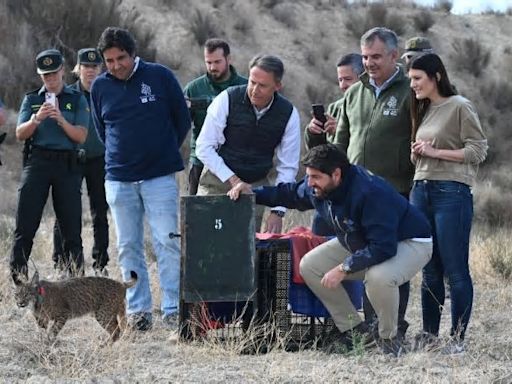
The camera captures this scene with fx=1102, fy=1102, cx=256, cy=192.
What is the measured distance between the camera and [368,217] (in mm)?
6680

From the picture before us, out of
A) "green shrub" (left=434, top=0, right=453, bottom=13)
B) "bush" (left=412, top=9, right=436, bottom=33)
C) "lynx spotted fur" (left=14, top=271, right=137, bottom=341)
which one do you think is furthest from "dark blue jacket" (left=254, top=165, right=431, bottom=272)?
"green shrub" (left=434, top=0, right=453, bottom=13)

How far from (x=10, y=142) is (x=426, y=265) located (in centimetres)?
1277

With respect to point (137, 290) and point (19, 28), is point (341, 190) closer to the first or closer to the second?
point (137, 290)

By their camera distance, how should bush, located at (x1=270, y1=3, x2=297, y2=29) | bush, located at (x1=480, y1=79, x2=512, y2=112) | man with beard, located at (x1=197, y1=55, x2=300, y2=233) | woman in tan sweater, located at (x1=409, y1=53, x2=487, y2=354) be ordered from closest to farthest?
1. woman in tan sweater, located at (x1=409, y1=53, x2=487, y2=354)
2. man with beard, located at (x1=197, y1=55, x2=300, y2=233)
3. bush, located at (x1=480, y1=79, x2=512, y2=112)
4. bush, located at (x1=270, y1=3, x2=297, y2=29)

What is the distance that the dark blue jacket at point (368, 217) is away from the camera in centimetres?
668

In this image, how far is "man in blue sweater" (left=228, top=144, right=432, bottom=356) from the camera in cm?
670

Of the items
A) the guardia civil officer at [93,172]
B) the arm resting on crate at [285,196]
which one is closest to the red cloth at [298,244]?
the arm resting on crate at [285,196]

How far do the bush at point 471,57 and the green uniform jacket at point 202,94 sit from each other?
20977mm

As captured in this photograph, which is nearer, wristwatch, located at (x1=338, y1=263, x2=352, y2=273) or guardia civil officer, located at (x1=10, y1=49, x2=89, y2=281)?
Result: wristwatch, located at (x1=338, y1=263, x2=352, y2=273)

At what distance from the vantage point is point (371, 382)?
604cm

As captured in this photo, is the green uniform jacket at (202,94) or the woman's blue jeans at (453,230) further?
the green uniform jacket at (202,94)

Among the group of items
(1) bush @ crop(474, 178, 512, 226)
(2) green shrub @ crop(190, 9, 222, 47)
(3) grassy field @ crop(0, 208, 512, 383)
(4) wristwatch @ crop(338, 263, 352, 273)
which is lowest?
(1) bush @ crop(474, 178, 512, 226)

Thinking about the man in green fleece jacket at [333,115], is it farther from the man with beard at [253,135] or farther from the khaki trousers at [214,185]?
the khaki trousers at [214,185]

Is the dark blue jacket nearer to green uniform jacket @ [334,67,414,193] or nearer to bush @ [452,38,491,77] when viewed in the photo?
green uniform jacket @ [334,67,414,193]
